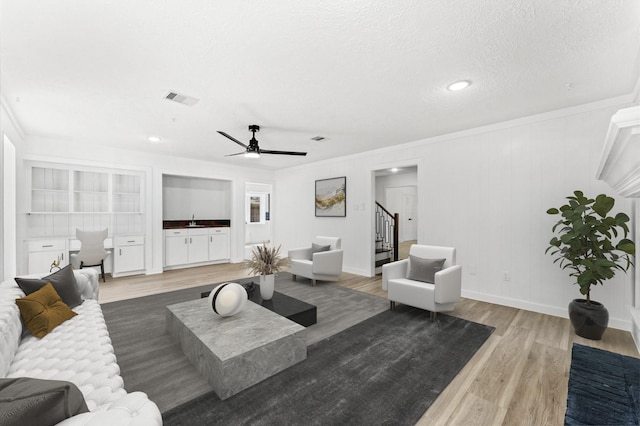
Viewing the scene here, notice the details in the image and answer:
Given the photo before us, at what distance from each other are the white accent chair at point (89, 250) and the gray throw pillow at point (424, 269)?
5285 mm

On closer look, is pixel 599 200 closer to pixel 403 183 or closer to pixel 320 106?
pixel 320 106

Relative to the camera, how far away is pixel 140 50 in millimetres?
2145

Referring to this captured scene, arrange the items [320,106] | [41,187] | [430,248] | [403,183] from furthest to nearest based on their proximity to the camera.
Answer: [403,183], [41,187], [430,248], [320,106]

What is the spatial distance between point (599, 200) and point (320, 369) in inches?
123

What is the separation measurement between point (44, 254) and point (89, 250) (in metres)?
0.68

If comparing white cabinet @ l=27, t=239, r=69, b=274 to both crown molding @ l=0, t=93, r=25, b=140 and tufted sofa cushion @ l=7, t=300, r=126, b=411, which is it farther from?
tufted sofa cushion @ l=7, t=300, r=126, b=411

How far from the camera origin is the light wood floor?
175 centimetres

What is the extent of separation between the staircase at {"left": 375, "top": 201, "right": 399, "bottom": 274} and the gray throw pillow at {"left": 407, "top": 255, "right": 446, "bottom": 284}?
85.9 inches

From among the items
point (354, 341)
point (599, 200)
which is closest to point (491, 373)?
point (354, 341)

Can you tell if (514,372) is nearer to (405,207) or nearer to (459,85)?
(459,85)

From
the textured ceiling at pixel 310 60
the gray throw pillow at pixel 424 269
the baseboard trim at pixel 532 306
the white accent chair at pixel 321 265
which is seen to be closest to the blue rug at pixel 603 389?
the baseboard trim at pixel 532 306

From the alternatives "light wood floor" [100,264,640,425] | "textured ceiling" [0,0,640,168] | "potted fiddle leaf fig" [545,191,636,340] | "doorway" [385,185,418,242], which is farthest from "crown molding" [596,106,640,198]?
"doorway" [385,185,418,242]

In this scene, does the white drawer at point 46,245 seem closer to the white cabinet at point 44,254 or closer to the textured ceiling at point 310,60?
the white cabinet at point 44,254

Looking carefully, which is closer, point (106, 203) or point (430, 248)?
point (430, 248)
